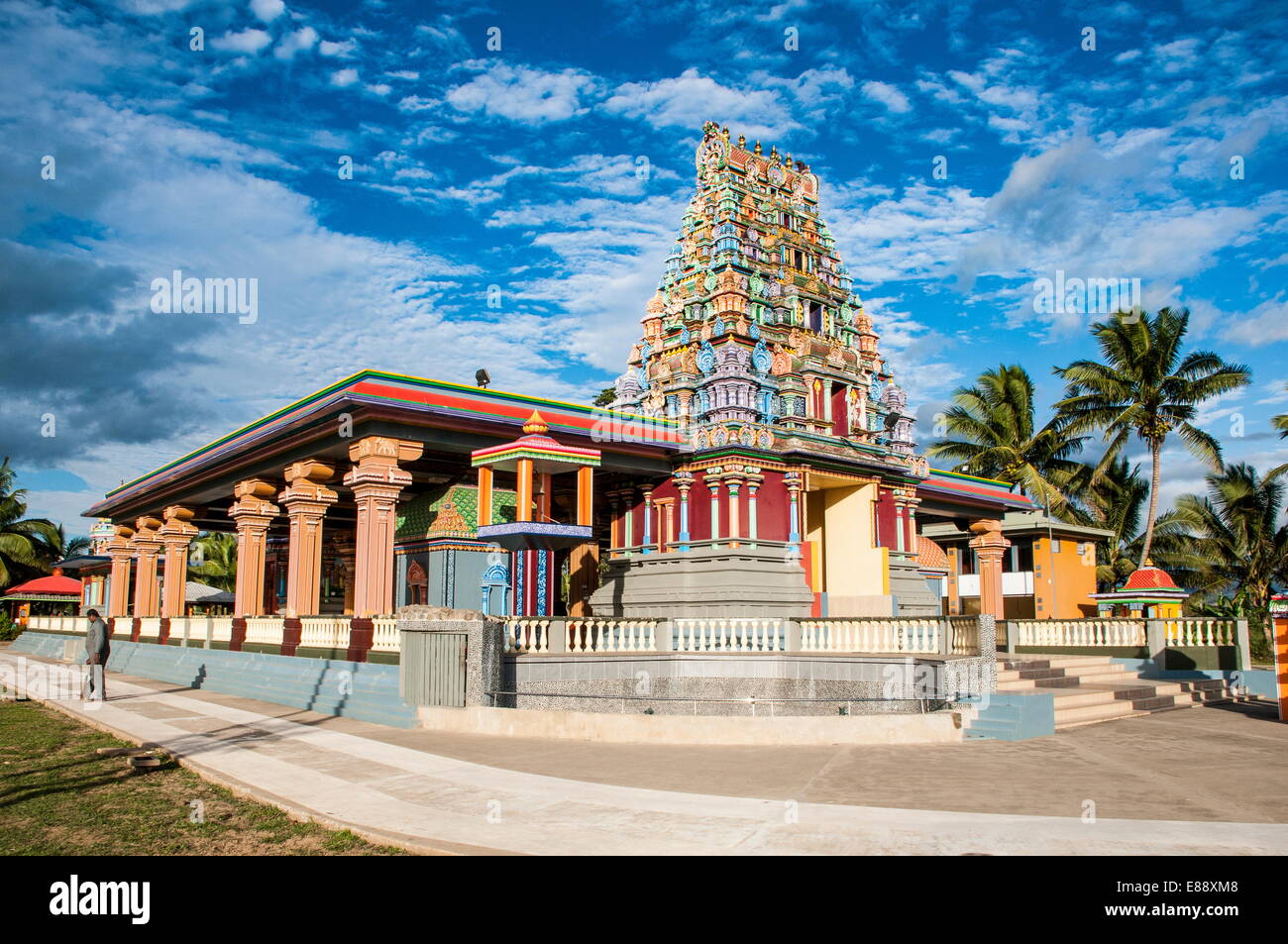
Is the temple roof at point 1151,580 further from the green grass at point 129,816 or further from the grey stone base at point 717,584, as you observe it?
the green grass at point 129,816

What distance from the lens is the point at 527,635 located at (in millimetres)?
16984

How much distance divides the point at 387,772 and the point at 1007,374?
4132 cm

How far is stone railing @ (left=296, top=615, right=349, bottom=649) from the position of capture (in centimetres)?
1895

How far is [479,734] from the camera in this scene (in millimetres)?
13773

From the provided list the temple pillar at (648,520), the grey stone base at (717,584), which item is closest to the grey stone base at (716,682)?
the grey stone base at (717,584)

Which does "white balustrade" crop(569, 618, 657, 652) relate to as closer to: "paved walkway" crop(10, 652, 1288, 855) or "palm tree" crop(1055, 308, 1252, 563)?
"paved walkway" crop(10, 652, 1288, 855)

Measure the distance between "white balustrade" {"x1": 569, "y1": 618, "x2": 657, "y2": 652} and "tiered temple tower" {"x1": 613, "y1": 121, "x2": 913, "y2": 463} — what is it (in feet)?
26.9

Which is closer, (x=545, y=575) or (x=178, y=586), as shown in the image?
(x=545, y=575)

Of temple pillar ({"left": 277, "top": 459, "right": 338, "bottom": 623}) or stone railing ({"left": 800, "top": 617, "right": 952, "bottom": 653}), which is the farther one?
temple pillar ({"left": 277, "top": 459, "right": 338, "bottom": 623})

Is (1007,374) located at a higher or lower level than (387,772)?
higher

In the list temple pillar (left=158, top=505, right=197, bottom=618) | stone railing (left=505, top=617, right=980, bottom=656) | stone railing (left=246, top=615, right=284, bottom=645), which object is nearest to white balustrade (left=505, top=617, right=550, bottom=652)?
stone railing (left=505, top=617, right=980, bottom=656)

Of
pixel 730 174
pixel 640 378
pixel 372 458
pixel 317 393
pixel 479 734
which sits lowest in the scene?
pixel 479 734
